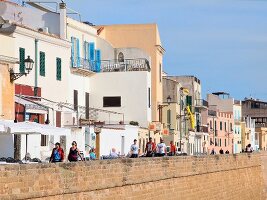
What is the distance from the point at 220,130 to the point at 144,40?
43.7 meters

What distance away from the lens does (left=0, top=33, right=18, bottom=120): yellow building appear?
108 feet

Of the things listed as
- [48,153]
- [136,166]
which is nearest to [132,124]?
[48,153]

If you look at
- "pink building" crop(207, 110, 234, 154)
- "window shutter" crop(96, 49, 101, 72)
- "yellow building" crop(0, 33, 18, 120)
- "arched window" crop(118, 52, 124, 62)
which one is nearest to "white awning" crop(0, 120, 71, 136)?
"yellow building" crop(0, 33, 18, 120)

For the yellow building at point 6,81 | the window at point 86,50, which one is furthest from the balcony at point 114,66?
the yellow building at point 6,81

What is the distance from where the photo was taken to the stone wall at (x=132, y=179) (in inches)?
797

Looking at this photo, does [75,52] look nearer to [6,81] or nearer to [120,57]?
[120,57]

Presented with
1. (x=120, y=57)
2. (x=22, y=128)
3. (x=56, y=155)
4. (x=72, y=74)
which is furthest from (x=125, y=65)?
(x=56, y=155)

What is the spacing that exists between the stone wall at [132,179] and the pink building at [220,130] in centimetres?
4823

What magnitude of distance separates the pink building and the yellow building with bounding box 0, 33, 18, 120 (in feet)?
205

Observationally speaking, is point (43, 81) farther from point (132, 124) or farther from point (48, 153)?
point (132, 124)

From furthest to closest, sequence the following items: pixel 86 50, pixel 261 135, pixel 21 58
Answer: pixel 261 135 → pixel 86 50 → pixel 21 58

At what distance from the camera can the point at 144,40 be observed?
61.3m

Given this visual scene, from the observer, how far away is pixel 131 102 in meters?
54.7

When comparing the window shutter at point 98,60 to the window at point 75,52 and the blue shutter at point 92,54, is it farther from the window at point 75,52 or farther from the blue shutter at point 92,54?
the window at point 75,52
